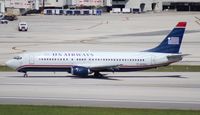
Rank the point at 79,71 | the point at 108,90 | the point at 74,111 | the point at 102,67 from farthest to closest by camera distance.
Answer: the point at 102,67, the point at 79,71, the point at 108,90, the point at 74,111

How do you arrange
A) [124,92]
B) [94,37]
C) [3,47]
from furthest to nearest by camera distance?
[94,37] < [3,47] < [124,92]

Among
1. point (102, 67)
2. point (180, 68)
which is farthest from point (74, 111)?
point (180, 68)

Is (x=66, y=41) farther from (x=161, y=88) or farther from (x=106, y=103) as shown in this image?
(x=106, y=103)

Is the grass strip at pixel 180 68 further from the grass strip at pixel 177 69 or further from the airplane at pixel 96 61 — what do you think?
the airplane at pixel 96 61

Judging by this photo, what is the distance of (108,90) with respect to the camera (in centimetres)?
4400

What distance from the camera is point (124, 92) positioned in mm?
42906

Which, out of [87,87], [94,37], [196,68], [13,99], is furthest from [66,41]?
[13,99]

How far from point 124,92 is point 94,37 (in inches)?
2717

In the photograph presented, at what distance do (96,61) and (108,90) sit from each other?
9.33m

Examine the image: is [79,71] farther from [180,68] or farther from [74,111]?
[74,111]

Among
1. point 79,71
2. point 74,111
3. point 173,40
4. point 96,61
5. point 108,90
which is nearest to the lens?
point 74,111

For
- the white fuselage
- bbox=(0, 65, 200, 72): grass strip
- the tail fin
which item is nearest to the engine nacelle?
the white fuselage

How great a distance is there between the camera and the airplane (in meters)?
52.4

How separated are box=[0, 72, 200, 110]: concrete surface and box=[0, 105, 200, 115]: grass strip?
1.88 m
